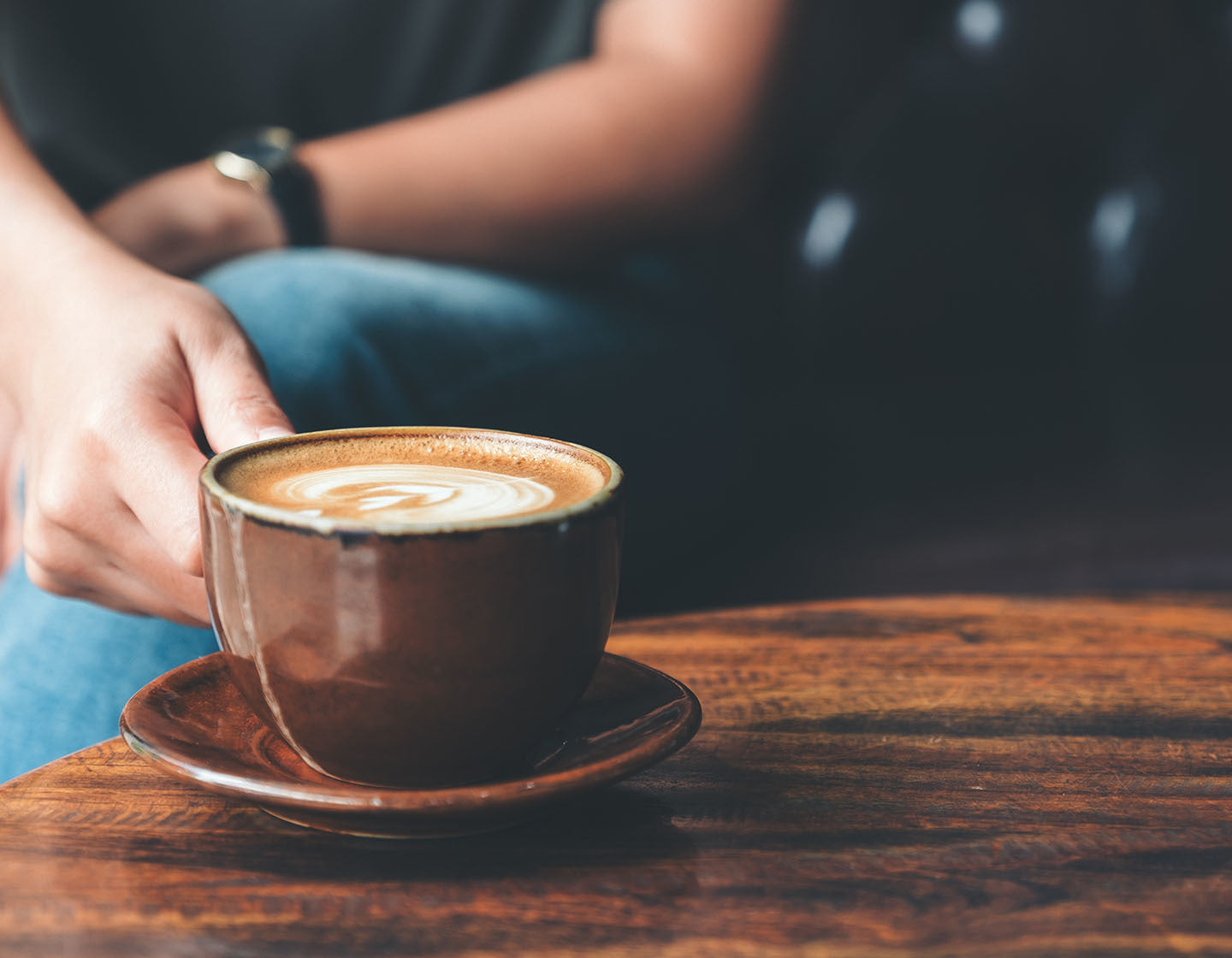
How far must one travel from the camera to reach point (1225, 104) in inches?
48.1

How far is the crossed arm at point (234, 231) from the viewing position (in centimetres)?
51

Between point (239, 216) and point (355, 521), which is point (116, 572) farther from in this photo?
point (239, 216)

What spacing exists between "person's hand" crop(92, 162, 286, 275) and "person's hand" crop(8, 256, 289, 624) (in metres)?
0.32

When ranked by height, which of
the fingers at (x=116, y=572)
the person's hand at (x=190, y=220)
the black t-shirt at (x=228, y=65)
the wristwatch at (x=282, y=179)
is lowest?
the fingers at (x=116, y=572)

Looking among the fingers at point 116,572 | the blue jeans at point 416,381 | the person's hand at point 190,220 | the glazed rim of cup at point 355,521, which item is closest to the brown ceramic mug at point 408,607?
the glazed rim of cup at point 355,521

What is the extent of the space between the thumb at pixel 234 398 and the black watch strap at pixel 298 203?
0.39m

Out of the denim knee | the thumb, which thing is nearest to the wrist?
the denim knee

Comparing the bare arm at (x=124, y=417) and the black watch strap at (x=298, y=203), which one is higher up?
the black watch strap at (x=298, y=203)

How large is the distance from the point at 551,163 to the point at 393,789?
69cm

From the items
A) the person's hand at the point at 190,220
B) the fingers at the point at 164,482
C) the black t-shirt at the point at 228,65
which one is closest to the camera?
the fingers at the point at 164,482

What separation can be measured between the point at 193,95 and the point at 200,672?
2.47 ft

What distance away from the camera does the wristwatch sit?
902 mm

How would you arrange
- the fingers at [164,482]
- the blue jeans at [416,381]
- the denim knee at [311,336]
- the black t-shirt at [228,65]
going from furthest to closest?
the black t-shirt at [228,65]
the denim knee at [311,336]
the blue jeans at [416,381]
the fingers at [164,482]

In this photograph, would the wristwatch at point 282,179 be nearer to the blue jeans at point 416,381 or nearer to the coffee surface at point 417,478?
the blue jeans at point 416,381
